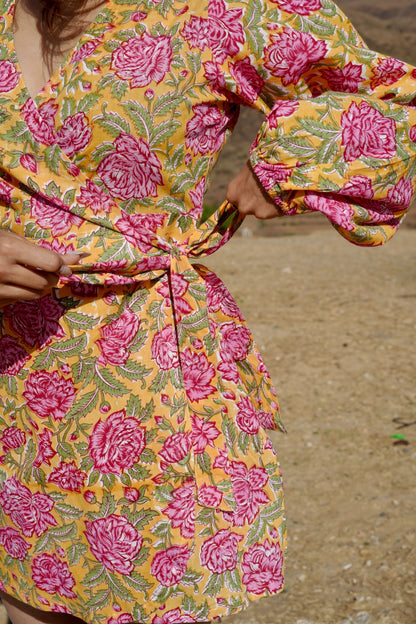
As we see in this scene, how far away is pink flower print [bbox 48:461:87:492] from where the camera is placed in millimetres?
Answer: 1371

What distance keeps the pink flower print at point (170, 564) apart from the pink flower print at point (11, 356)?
0.41 meters

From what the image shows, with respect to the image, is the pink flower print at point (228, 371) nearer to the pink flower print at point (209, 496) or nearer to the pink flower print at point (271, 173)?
the pink flower print at point (209, 496)

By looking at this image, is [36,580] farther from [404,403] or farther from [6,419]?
[404,403]

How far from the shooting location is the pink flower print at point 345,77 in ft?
4.56

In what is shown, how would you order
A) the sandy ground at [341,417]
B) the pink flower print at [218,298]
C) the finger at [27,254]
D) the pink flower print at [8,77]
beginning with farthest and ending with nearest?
the sandy ground at [341,417], the pink flower print at [218,298], the pink flower print at [8,77], the finger at [27,254]

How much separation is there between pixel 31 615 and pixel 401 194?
3.42ft

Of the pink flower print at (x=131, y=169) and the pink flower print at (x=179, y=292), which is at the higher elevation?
the pink flower print at (x=131, y=169)

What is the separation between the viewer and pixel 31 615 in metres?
1.50

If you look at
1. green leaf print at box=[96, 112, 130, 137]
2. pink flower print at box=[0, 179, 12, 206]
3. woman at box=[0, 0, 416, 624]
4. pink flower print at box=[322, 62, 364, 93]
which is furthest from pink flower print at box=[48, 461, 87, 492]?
pink flower print at box=[322, 62, 364, 93]

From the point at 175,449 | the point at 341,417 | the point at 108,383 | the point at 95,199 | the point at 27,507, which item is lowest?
the point at 341,417

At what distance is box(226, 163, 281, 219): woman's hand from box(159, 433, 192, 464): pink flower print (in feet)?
1.35

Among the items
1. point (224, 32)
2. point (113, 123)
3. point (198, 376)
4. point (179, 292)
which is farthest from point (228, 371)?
point (224, 32)

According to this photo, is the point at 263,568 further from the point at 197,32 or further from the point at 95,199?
the point at 197,32

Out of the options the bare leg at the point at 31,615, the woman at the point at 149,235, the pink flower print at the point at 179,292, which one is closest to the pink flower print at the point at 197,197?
the woman at the point at 149,235
